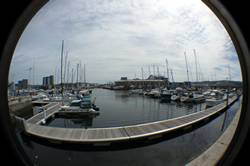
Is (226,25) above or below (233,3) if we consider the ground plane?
below

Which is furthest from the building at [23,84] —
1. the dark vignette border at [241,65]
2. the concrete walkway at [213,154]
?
the dark vignette border at [241,65]

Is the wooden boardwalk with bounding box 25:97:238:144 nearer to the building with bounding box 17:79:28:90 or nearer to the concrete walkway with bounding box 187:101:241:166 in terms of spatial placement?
→ the concrete walkway with bounding box 187:101:241:166

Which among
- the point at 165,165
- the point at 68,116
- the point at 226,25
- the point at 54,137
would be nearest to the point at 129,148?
the point at 165,165

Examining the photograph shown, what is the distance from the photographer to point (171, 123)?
7809 mm

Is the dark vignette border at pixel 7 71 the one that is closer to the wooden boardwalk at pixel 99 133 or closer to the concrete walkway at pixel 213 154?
the concrete walkway at pixel 213 154

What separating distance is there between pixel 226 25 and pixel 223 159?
1.12 m

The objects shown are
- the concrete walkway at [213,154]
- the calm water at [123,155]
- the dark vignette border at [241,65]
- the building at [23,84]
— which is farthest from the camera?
the building at [23,84]

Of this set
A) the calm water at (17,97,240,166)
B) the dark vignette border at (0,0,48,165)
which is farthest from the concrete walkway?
the dark vignette border at (0,0,48,165)

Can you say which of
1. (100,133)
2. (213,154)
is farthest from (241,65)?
(100,133)

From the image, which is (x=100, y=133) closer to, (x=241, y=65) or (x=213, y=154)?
(x=213, y=154)

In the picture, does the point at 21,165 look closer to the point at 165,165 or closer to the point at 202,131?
the point at 165,165

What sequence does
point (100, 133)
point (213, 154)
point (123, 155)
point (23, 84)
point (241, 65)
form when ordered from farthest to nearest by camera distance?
1. point (23, 84)
2. point (100, 133)
3. point (123, 155)
4. point (213, 154)
5. point (241, 65)

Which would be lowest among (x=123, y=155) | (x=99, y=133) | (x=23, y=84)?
(x=123, y=155)

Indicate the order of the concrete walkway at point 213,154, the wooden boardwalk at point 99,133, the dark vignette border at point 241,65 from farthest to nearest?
the wooden boardwalk at point 99,133 → the concrete walkway at point 213,154 → the dark vignette border at point 241,65
